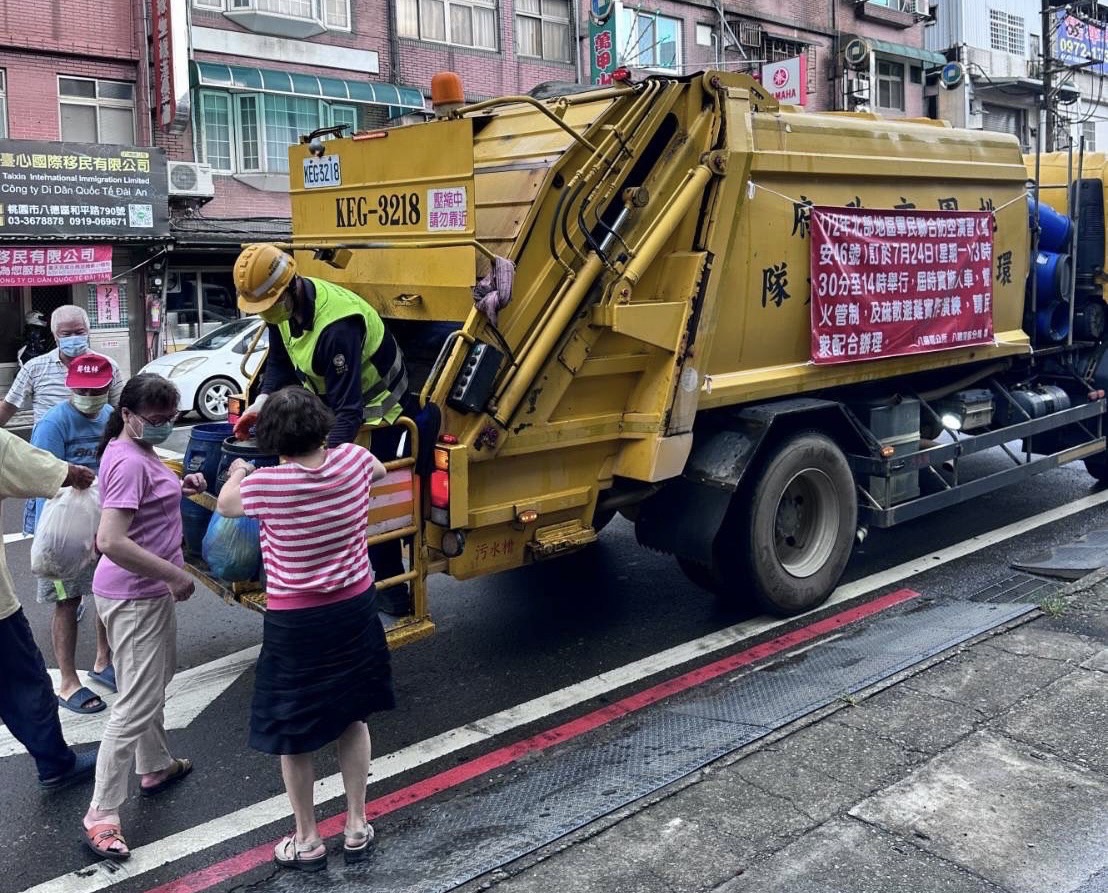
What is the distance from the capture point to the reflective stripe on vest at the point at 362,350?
4.50 meters

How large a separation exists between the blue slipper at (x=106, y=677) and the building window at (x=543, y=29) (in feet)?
62.7

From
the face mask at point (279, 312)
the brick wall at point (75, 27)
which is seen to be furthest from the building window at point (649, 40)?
the face mask at point (279, 312)

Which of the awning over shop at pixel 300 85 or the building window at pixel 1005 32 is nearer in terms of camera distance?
the awning over shop at pixel 300 85

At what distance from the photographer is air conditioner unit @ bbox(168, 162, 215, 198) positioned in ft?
56.7

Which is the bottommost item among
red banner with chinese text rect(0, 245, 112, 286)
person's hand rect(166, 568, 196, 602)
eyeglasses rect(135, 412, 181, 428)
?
person's hand rect(166, 568, 196, 602)

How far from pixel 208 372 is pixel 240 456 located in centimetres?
1104

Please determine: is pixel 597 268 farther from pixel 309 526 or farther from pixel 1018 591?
pixel 1018 591

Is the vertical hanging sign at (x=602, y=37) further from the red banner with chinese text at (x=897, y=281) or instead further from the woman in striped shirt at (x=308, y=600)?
the woman in striped shirt at (x=308, y=600)

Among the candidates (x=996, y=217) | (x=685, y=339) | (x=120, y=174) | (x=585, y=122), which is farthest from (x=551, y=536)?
(x=120, y=174)

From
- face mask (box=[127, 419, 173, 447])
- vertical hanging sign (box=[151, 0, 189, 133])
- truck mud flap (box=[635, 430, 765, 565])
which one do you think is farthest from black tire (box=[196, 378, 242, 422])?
face mask (box=[127, 419, 173, 447])

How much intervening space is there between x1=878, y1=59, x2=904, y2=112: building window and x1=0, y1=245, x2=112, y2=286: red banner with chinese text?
70.2ft

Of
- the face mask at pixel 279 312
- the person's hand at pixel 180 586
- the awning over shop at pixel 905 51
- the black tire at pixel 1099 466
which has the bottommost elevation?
the black tire at pixel 1099 466

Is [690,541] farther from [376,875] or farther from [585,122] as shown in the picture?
[376,875]

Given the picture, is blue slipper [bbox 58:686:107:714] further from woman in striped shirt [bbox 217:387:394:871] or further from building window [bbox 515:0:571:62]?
building window [bbox 515:0:571:62]
